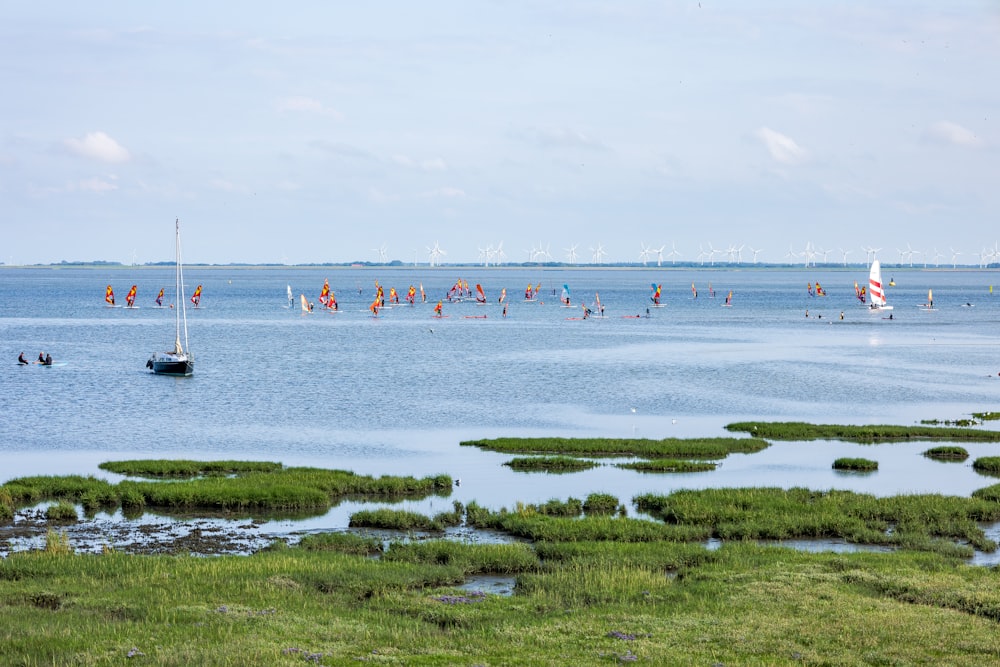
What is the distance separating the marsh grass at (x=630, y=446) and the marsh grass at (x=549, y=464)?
2.52 metres

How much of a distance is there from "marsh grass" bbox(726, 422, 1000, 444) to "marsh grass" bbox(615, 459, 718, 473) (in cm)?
938

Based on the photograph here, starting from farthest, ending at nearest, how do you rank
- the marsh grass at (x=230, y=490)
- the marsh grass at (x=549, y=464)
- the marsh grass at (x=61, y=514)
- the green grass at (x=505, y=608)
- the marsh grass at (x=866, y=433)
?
the marsh grass at (x=866, y=433) → the marsh grass at (x=549, y=464) → the marsh grass at (x=230, y=490) → the marsh grass at (x=61, y=514) → the green grass at (x=505, y=608)

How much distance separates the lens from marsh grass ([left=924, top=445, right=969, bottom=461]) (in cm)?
5268

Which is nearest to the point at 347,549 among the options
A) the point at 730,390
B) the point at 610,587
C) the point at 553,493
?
the point at 610,587

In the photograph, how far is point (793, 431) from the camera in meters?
59.5

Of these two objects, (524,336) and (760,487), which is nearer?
(760,487)

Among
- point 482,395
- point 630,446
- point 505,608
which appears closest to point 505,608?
point 505,608

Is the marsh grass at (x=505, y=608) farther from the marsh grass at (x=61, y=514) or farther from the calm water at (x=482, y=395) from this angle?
the calm water at (x=482, y=395)

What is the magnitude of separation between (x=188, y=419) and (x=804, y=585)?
4374 cm

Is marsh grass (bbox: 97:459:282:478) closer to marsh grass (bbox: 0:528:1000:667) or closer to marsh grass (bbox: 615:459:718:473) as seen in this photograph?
marsh grass (bbox: 615:459:718:473)

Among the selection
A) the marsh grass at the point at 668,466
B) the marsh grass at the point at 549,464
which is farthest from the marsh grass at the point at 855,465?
the marsh grass at the point at 549,464

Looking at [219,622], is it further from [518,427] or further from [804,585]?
[518,427]

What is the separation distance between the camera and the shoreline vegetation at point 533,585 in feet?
74.6

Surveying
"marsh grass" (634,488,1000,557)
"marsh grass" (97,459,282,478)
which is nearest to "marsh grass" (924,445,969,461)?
"marsh grass" (634,488,1000,557)
